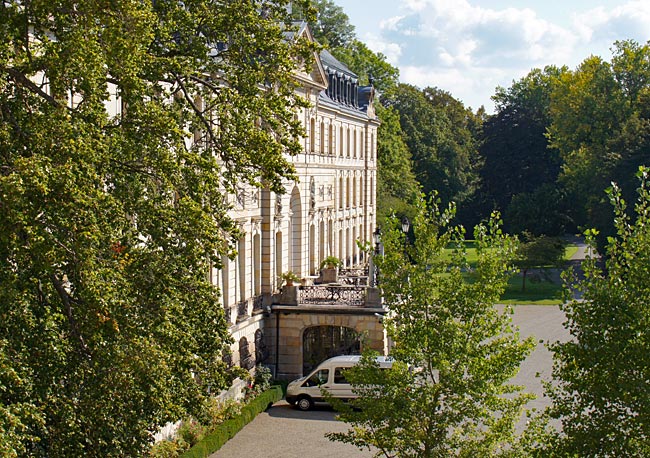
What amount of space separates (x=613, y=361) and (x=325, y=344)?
21.8 metres

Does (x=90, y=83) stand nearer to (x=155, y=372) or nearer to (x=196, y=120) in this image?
(x=155, y=372)

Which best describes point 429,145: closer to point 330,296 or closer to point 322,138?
point 322,138

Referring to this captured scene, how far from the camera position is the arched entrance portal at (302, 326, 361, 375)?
35.2 m

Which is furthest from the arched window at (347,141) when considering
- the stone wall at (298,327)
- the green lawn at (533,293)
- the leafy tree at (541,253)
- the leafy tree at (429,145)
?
the leafy tree at (429,145)

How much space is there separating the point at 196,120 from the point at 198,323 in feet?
12.9

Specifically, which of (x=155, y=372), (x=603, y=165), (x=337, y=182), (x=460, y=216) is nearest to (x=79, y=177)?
(x=155, y=372)

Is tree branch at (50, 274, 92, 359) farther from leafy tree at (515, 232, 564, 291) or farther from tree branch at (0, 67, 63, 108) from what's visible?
leafy tree at (515, 232, 564, 291)

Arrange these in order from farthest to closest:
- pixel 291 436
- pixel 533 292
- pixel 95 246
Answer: pixel 533 292 → pixel 291 436 → pixel 95 246

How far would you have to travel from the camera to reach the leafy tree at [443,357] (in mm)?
16672

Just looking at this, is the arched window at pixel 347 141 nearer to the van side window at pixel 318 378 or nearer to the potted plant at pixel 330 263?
the potted plant at pixel 330 263

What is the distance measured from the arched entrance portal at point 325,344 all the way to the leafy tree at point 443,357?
675 inches

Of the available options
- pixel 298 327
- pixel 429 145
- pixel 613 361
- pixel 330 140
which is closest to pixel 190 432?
pixel 298 327

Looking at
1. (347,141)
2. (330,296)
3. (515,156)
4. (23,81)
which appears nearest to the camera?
(23,81)

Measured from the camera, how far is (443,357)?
1683 cm
